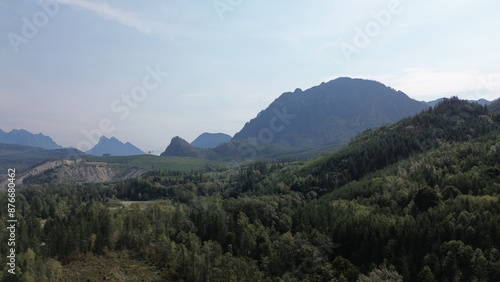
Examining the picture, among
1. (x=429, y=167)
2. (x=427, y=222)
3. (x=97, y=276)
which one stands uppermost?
(x=429, y=167)

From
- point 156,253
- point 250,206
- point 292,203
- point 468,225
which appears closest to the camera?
point 468,225

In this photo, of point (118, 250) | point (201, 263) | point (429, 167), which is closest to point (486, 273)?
point (201, 263)

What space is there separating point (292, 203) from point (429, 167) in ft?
218

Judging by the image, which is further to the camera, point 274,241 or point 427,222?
point 274,241

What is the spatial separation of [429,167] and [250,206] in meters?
86.3

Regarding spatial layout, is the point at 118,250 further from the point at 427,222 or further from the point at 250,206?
the point at 427,222

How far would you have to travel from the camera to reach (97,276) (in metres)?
108

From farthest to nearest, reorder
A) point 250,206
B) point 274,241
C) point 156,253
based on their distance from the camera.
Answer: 1. point 250,206
2. point 156,253
3. point 274,241

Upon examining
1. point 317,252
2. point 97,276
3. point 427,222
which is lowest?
point 97,276

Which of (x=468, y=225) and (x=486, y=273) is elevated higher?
(x=468, y=225)

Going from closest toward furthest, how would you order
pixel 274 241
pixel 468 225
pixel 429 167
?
pixel 468 225, pixel 274 241, pixel 429 167

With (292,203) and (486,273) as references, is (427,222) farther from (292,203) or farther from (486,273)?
(292,203)

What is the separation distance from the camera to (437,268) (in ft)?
280

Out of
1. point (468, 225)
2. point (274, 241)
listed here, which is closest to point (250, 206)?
point (274, 241)
